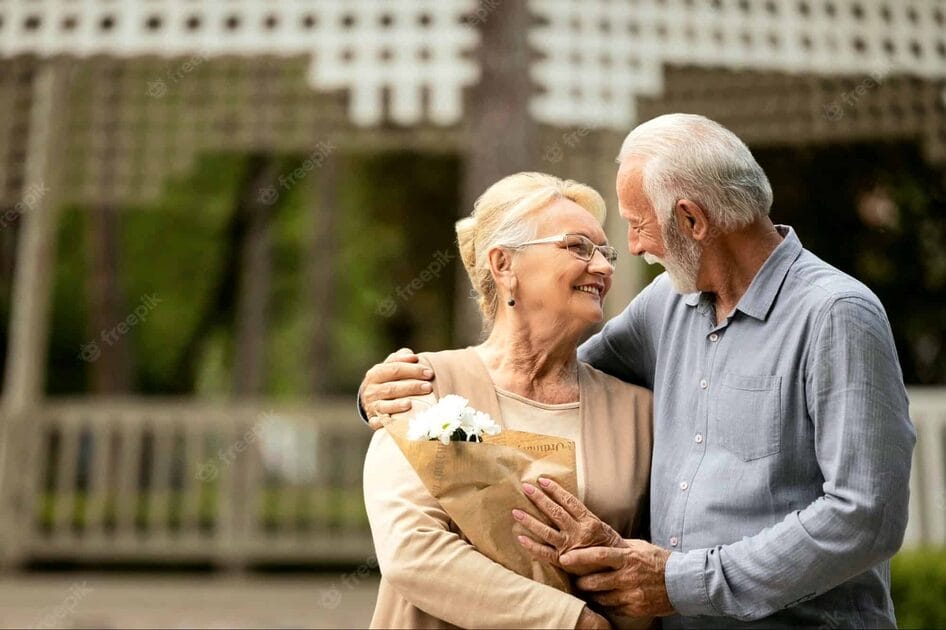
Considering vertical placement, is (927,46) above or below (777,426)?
above

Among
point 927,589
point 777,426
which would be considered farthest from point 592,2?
point 777,426

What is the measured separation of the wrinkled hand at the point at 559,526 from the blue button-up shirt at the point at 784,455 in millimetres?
151

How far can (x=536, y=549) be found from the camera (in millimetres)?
2299

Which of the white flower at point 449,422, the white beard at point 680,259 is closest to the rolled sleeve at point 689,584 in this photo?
the white flower at point 449,422

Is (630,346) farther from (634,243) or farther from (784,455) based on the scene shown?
(784,455)

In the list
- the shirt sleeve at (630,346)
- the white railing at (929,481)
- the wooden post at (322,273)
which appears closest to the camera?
the shirt sleeve at (630,346)

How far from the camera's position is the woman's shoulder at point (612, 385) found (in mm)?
2652

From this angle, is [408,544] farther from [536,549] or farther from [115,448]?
[115,448]

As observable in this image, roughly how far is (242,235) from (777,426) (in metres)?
13.9

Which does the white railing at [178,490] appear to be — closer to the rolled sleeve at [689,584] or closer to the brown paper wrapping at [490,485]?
the brown paper wrapping at [490,485]

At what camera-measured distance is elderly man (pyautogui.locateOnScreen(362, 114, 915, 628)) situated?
2.06m

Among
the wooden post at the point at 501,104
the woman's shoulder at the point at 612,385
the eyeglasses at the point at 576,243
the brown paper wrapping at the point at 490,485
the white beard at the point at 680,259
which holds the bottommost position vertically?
the brown paper wrapping at the point at 490,485

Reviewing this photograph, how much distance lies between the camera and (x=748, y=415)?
225 centimetres

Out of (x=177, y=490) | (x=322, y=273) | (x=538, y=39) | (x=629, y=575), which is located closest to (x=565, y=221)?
(x=629, y=575)
